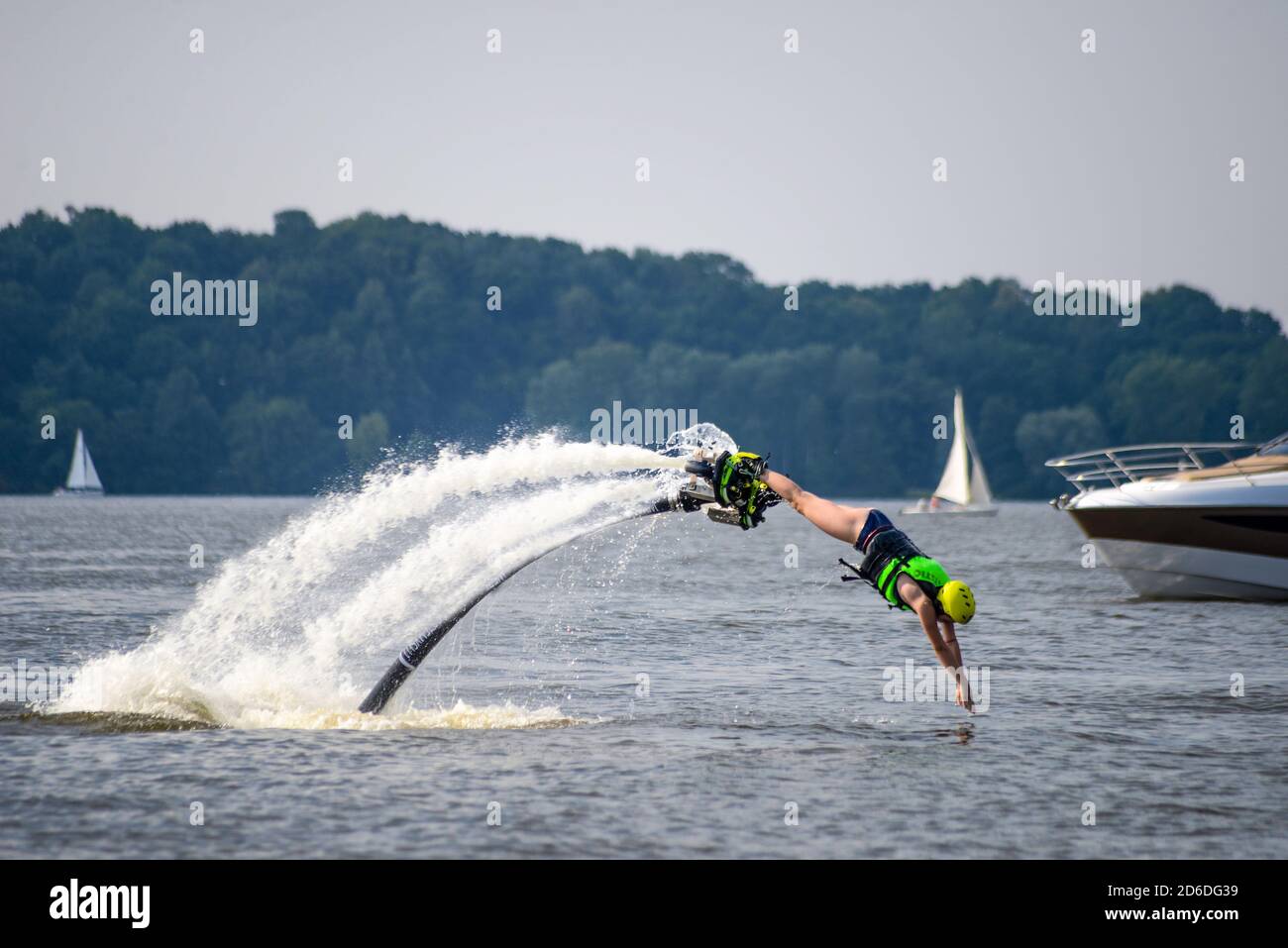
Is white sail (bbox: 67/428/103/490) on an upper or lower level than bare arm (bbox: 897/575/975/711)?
upper

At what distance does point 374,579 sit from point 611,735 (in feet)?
15.5

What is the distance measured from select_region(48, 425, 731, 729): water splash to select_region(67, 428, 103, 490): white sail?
180 meters

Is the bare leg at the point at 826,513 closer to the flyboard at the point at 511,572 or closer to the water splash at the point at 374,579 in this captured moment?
the flyboard at the point at 511,572

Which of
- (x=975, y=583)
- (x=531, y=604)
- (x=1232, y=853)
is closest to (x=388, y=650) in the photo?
(x=531, y=604)

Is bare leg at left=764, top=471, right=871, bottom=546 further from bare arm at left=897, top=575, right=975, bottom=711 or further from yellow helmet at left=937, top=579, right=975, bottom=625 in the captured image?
yellow helmet at left=937, top=579, right=975, bottom=625

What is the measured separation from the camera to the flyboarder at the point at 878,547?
1834 cm

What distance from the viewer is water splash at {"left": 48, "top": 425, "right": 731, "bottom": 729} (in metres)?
20.1

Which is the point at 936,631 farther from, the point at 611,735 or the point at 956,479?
the point at 956,479

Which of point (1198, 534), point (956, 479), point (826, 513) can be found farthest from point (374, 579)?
point (956, 479)

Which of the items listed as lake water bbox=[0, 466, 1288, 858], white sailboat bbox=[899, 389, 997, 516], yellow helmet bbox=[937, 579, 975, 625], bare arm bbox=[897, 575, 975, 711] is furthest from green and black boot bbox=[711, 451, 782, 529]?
white sailboat bbox=[899, 389, 997, 516]

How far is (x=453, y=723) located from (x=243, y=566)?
4224 mm

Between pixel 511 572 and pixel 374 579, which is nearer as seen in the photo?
pixel 511 572

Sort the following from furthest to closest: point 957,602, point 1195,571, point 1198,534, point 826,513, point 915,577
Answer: point 1195,571, point 1198,534, point 826,513, point 915,577, point 957,602

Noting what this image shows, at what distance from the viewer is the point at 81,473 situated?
632 feet
